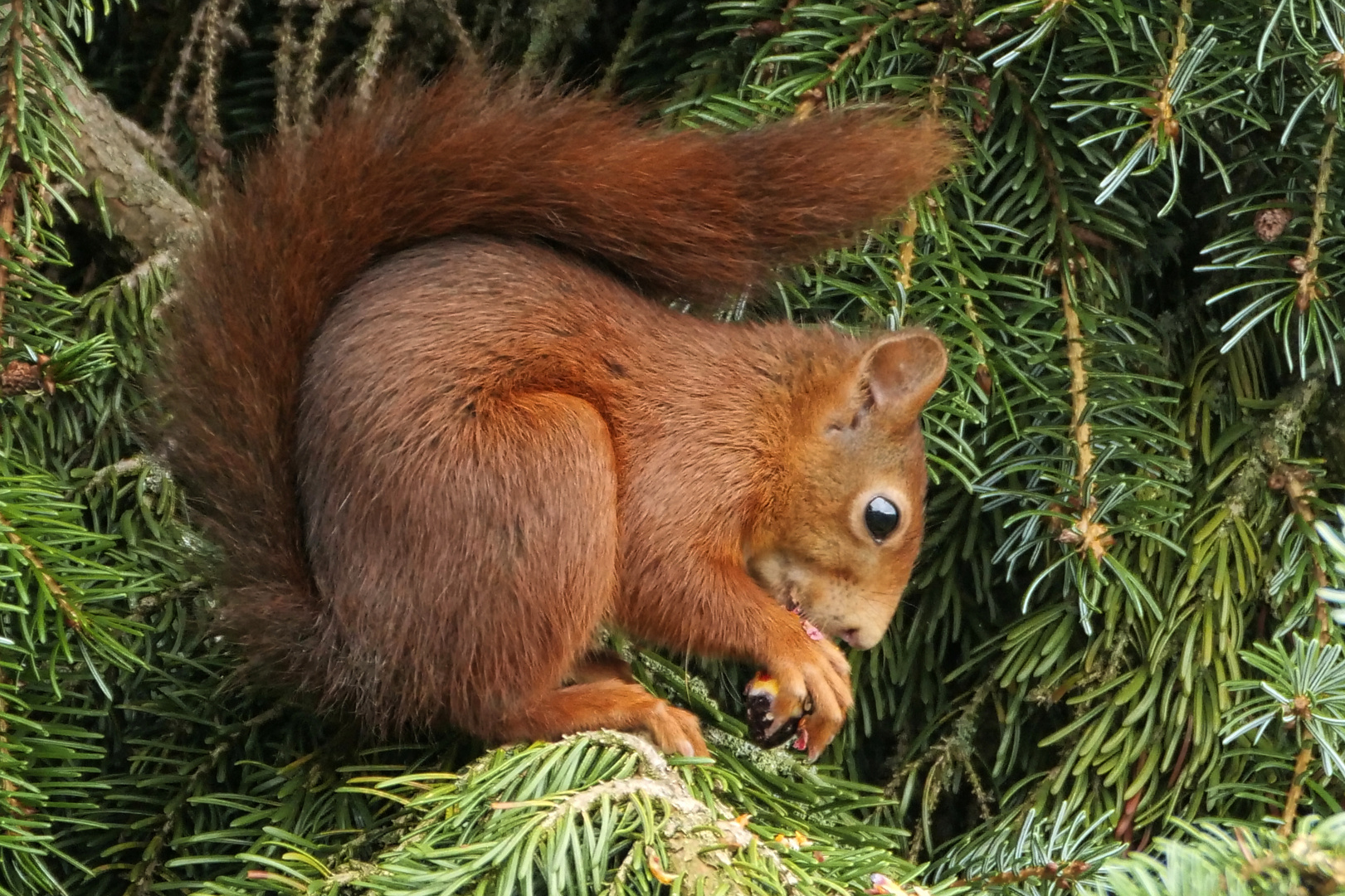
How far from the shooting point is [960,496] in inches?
63.8

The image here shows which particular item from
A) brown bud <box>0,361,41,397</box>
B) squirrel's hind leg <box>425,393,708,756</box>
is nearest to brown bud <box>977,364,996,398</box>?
squirrel's hind leg <box>425,393,708,756</box>

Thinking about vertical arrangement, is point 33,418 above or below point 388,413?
below

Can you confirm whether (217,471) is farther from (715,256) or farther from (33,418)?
(715,256)

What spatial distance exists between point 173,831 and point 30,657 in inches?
11.0

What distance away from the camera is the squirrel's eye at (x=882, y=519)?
1.60 metres

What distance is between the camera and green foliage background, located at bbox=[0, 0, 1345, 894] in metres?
1.17

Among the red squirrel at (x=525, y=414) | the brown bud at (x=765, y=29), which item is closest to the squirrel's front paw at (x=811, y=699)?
the red squirrel at (x=525, y=414)

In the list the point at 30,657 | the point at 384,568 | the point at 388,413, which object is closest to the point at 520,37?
the point at 388,413

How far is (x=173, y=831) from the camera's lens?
133cm

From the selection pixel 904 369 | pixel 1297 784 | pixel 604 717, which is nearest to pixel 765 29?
pixel 904 369

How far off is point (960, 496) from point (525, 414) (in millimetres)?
572

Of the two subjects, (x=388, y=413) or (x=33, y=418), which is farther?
(x=33, y=418)

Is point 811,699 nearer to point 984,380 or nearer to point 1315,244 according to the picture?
point 984,380

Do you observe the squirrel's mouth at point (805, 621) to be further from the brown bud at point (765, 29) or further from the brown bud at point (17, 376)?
the brown bud at point (17, 376)
